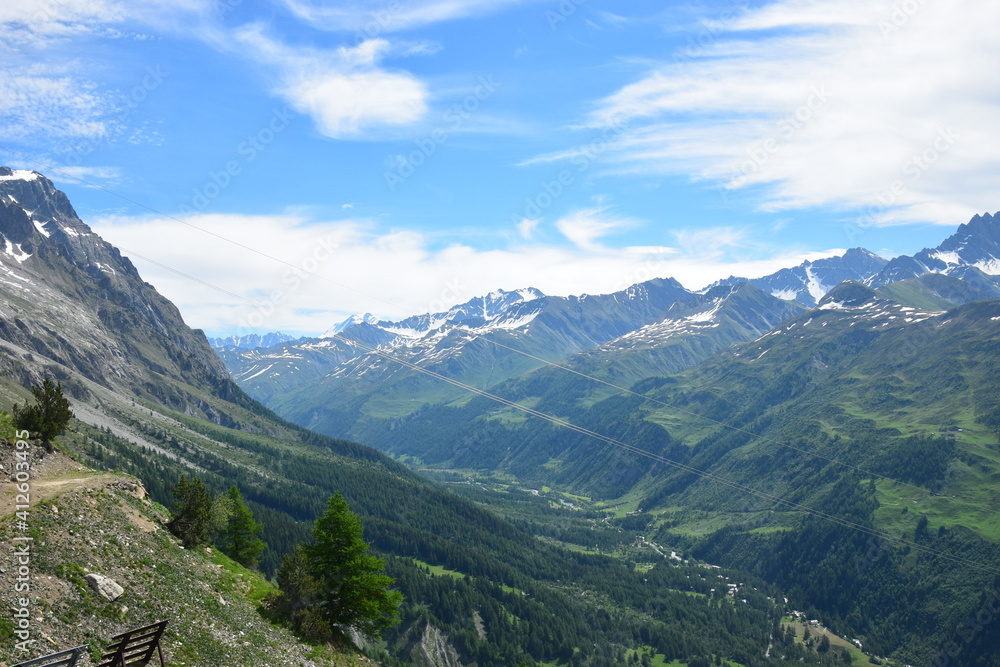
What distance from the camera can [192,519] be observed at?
170ft

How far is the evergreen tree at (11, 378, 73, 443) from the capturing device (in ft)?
174

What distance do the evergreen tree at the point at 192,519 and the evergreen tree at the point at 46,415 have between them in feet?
41.7

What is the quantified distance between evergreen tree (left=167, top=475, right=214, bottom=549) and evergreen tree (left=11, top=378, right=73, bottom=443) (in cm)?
1272

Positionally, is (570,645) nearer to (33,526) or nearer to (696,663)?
(696,663)

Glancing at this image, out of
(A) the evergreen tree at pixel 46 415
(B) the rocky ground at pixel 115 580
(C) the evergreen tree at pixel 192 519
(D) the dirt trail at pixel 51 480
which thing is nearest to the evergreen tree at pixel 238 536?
(C) the evergreen tree at pixel 192 519

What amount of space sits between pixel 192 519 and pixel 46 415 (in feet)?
54.3

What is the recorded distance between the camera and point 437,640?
158m

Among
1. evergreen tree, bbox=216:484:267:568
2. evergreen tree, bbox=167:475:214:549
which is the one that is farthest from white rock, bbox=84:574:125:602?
evergreen tree, bbox=216:484:267:568

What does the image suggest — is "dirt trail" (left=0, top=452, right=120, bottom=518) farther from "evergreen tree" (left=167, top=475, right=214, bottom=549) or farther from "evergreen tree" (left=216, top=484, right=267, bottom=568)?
"evergreen tree" (left=216, top=484, right=267, bottom=568)

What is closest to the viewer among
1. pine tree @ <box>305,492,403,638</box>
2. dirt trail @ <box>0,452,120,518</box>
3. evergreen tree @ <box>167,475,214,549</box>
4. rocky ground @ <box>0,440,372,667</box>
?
rocky ground @ <box>0,440,372,667</box>

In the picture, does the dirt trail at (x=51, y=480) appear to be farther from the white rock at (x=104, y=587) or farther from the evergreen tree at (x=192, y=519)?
the white rock at (x=104, y=587)

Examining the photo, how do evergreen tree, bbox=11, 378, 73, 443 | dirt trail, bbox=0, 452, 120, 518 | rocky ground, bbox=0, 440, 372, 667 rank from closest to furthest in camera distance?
rocky ground, bbox=0, 440, 372, 667 → dirt trail, bbox=0, 452, 120, 518 → evergreen tree, bbox=11, 378, 73, 443

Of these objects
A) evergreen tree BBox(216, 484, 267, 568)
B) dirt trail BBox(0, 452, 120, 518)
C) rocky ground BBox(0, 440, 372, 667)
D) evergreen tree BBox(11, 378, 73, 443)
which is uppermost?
evergreen tree BBox(11, 378, 73, 443)

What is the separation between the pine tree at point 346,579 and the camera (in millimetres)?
52500
